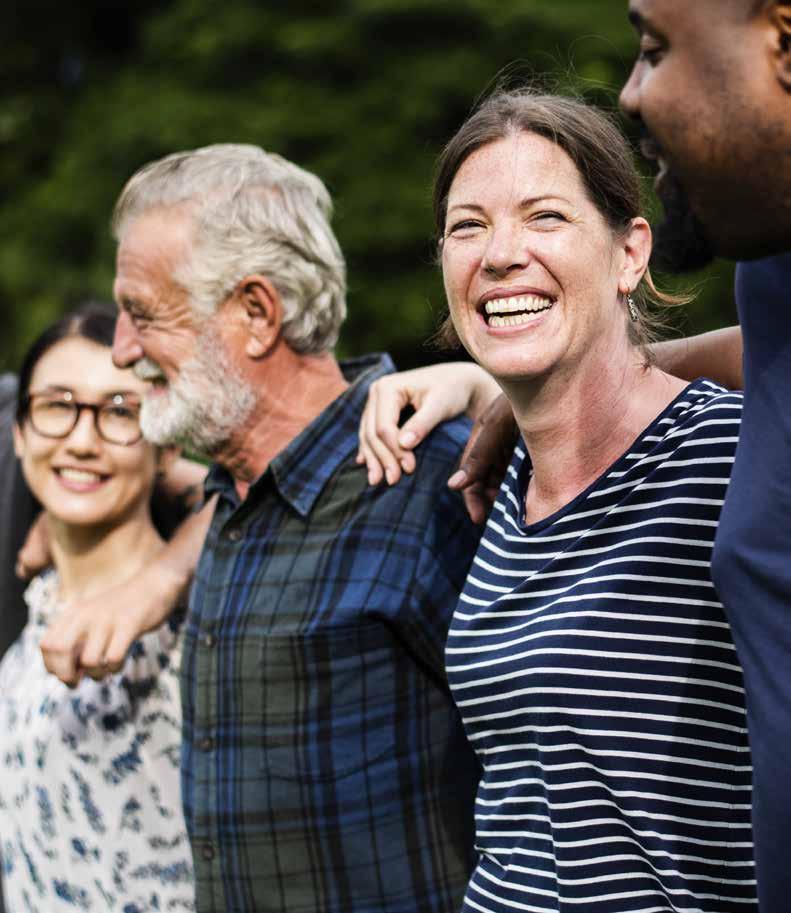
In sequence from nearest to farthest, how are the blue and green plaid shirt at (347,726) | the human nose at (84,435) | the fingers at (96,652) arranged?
the blue and green plaid shirt at (347,726) → the fingers at (96,652) → the human nose at (84,435)

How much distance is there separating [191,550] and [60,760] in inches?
22.6

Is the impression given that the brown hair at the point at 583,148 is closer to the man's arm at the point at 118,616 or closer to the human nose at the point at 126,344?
the human nose at the point at 126,344

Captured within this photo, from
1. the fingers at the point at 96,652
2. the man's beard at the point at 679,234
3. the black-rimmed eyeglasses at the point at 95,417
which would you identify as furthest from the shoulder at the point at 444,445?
the man's beard at the point at 679,234

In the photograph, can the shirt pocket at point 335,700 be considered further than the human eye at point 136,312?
No

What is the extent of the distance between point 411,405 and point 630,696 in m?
1.10

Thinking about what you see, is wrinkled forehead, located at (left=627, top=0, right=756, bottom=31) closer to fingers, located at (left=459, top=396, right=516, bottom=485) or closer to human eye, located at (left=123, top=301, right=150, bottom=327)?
fingers, located at (left=459, top=396, right=516, bottom=485)

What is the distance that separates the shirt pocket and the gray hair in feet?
2.49

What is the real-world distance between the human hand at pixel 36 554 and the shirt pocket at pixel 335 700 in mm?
1190

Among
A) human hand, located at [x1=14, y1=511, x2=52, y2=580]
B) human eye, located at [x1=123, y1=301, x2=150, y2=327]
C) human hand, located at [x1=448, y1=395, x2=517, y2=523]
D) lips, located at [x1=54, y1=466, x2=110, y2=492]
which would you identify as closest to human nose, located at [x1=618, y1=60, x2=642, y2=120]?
human hand, located at [x1=448, y1=395, x2=517, y2=523]

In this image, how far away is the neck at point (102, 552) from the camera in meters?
3.41

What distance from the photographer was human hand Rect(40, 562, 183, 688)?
2916mm

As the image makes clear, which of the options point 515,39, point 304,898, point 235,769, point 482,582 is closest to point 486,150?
point 482,582

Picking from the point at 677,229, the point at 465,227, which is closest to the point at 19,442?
the point at 465,227

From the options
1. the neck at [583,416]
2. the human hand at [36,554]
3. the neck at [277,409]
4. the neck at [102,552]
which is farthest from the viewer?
the human hand at [36,554]
